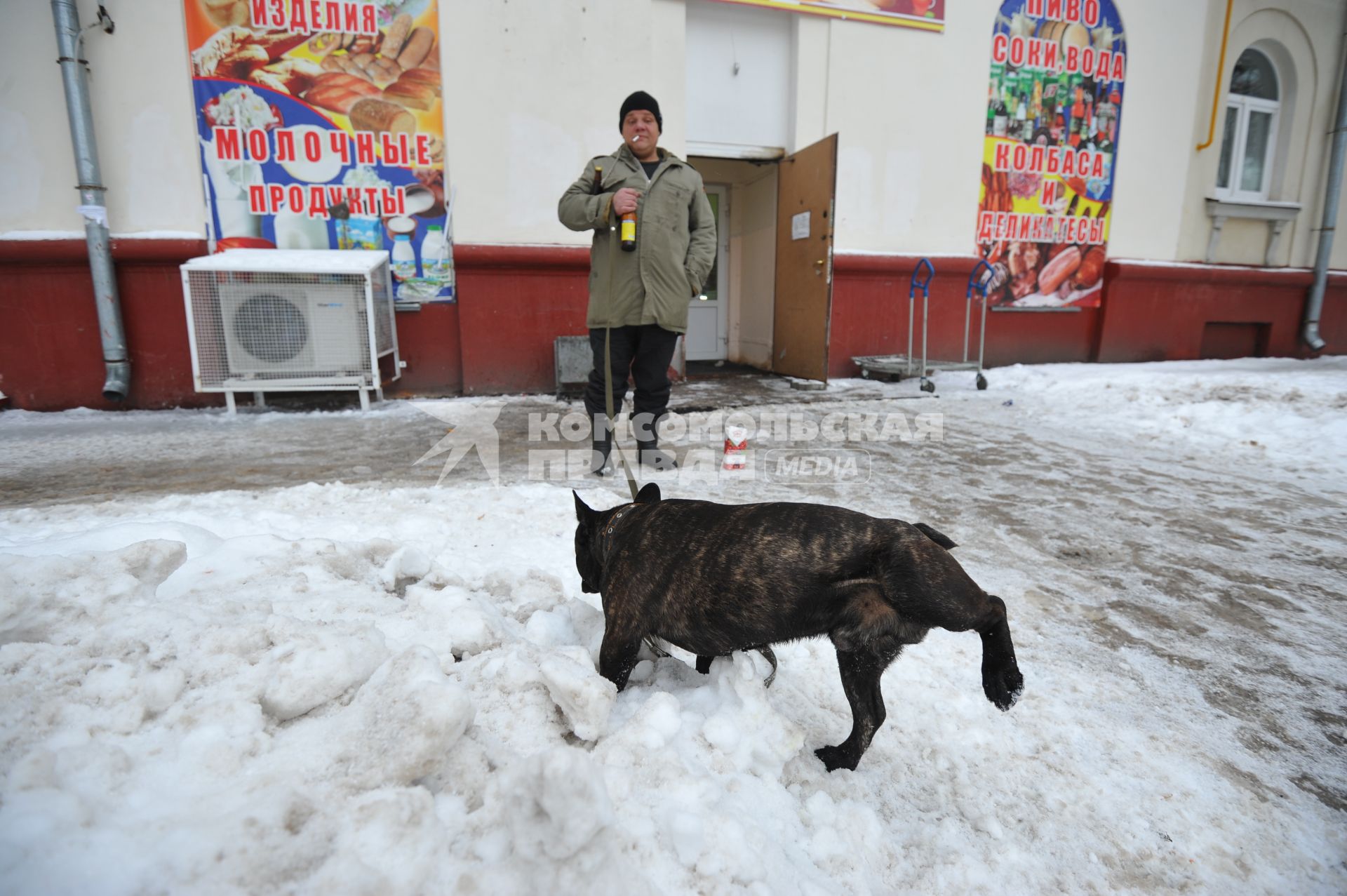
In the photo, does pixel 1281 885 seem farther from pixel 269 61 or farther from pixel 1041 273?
pixel 1041 273

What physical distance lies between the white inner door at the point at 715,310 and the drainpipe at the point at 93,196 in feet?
21.1

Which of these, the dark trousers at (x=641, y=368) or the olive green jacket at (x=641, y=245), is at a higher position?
the olive green jacket at (x=641, y=245)

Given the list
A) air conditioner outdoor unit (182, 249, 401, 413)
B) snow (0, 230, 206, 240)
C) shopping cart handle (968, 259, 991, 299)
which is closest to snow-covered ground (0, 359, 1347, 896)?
air conditioner outdoor unit (182, 249, 401, 413)

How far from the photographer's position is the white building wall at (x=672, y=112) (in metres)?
5.49

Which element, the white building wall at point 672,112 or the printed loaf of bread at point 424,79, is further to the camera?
the printed loaf of bread at point 424,79

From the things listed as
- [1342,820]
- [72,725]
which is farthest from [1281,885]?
[72,725]

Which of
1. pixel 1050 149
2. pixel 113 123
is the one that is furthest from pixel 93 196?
pixel 1050 149

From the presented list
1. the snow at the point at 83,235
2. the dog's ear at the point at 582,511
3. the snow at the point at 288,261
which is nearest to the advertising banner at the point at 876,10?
the snow at the point at 288,261

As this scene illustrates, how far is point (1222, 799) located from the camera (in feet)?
4.65

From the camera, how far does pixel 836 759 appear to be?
150cm

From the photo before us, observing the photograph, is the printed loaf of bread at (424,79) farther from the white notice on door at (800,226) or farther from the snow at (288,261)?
the white notice on door at (800,226)

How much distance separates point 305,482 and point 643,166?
2668 millimetres

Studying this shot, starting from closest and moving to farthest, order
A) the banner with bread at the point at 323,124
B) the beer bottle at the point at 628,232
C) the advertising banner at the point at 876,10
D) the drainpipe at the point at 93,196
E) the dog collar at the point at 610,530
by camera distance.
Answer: the dog collar at the point at 610,530 → the beer bottle at the point at 628,232 → the drainpipe at the point at 93,196 → the banner with bread at the point at 323,124 → the advertising banner at the point at 876,10

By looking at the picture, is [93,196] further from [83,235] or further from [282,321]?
[282,321]
